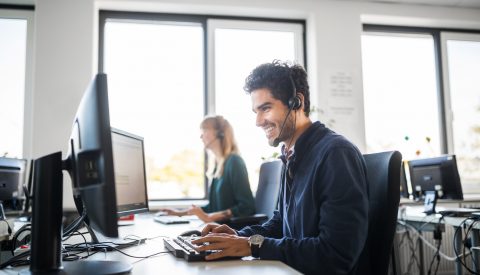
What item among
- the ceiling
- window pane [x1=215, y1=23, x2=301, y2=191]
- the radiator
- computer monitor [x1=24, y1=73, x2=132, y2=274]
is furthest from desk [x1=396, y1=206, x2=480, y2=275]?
the ceiling

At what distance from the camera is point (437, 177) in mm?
2658

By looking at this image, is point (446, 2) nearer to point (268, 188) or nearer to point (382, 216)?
point (268, 188)

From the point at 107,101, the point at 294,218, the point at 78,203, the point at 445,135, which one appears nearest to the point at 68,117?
the point at 78,203

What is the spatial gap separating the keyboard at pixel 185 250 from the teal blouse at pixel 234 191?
1350 millimetres

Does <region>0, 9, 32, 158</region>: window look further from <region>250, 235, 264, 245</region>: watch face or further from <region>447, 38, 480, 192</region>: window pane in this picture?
<region>447, 38, 480, 192</region>: window pane

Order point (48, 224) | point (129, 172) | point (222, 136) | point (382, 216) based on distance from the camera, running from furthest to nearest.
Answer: point (222, 136) → point (129, 172) → point (382, 216) → point (48, 224)

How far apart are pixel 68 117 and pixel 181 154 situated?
3.22 feet

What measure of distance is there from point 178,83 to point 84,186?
9.72 ft

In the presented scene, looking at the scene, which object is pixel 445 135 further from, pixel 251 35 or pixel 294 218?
pixel 294 218

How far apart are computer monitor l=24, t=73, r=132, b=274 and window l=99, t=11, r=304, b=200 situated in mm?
2602

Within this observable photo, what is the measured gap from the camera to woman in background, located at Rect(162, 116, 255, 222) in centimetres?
260

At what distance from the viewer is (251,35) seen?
3873 mm

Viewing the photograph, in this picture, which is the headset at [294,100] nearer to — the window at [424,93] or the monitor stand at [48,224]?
the monitor stand at [48,224]

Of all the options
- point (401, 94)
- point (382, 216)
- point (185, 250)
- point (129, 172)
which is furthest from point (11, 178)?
point (401, 94)
